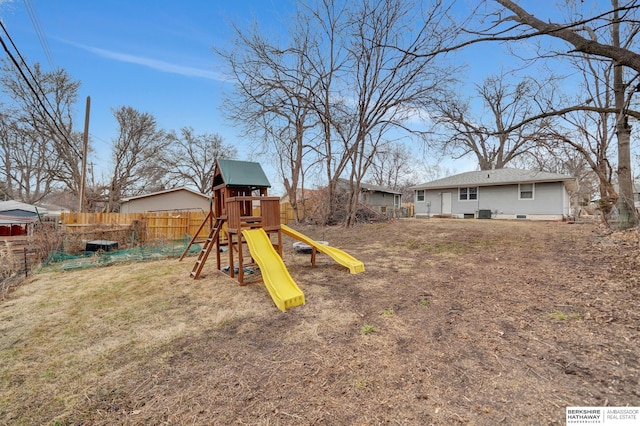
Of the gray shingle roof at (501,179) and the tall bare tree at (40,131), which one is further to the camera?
the tall bare tree at (40,131)

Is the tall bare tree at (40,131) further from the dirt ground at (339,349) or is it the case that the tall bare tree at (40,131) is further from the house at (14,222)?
the dirt ground at (339,349)

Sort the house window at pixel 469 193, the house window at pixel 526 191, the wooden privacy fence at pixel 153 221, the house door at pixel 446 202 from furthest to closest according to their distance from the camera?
the house door at pixel 446 202 → the house window at pixel 469 193 → the house window at pixel 526 191 → the wooden privacy fence at pixel 153 221

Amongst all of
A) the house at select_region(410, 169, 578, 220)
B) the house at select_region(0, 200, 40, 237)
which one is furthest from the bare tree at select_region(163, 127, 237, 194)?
the house at select_region(410, 169, 578, 220)

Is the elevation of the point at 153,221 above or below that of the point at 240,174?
below

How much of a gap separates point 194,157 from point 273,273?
→ 30.0 metres

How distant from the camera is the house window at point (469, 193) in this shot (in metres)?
17.7

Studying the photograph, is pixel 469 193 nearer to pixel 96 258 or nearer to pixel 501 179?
pixel 501 179

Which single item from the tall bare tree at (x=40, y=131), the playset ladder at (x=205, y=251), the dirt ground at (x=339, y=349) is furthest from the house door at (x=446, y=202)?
the tall bare tree at (x=40, y=131)

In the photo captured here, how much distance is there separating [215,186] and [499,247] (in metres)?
7.74

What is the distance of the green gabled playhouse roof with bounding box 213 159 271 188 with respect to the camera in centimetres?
604

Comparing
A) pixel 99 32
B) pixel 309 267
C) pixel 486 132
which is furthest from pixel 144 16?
pixel 486 132

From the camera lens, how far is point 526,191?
51.9ft

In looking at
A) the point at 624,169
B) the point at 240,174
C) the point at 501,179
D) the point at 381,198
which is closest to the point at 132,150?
the point at 381,198

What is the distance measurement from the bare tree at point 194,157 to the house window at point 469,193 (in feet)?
79.9
